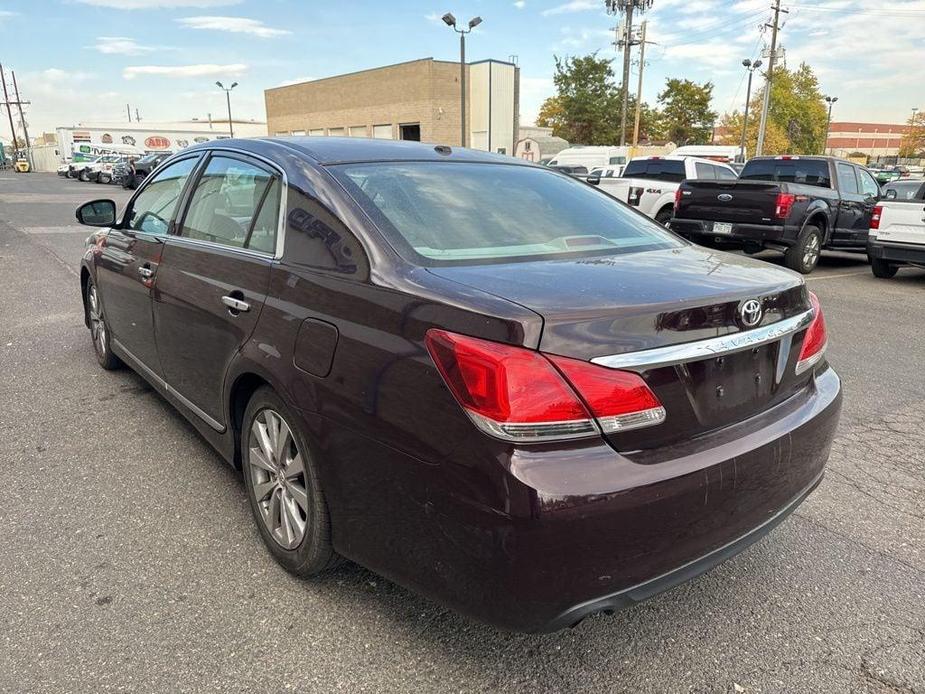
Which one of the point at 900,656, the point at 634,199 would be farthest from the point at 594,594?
the point at 634,199

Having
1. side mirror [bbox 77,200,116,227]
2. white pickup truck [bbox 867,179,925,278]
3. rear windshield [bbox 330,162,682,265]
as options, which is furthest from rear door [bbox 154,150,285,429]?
white pickup truck [bbox 867,179,925,278]

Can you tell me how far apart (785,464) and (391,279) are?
1.40 metres

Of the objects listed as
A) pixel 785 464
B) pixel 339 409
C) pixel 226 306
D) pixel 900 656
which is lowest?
pixel 900 656

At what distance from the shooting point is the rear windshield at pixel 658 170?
1451 centimetres

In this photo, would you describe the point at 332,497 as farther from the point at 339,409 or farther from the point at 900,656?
the point at 900,656

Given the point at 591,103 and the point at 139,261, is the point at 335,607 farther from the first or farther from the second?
the point at 591,103

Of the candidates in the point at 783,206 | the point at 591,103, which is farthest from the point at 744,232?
the point at 591,103

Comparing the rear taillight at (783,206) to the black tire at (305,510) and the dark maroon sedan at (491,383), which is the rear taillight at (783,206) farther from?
the black tire at (305,510)

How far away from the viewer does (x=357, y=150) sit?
2.92 meters

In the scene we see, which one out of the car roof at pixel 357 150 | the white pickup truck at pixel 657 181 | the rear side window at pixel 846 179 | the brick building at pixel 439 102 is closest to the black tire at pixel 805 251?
the rear side window at pixel 846 179

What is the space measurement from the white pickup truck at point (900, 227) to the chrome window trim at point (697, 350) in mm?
9461

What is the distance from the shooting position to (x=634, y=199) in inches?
554

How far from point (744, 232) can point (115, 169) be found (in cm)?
3739

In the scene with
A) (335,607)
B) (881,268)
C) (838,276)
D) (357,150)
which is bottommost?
(838,276)
